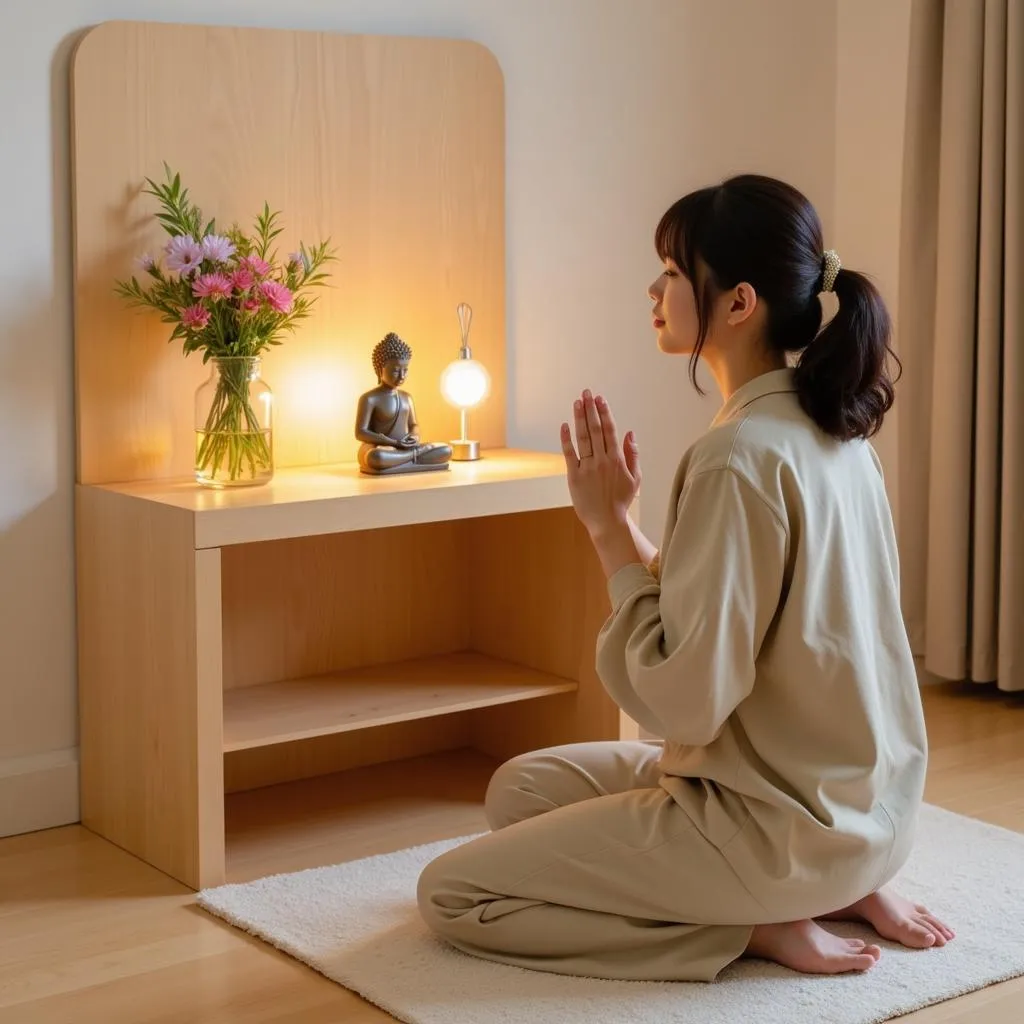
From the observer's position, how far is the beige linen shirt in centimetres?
189

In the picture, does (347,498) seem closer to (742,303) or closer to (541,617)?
(541,617)

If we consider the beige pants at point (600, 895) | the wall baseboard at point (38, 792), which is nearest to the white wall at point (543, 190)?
the wall baseboard at point (38, 792)

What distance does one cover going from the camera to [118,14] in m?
2.62

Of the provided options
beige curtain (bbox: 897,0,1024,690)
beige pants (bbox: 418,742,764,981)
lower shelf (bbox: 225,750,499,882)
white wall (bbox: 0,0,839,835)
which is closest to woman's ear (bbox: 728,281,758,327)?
beige pants (bbox: 418,742,764,981)

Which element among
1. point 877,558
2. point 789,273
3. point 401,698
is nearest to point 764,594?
point 877,558

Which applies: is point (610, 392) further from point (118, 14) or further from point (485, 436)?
point (118, 14)

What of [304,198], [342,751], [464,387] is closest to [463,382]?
[464,387]

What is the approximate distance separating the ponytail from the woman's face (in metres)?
0.15

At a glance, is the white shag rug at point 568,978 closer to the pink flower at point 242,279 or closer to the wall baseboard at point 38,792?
the wall baseboard at point 38,792

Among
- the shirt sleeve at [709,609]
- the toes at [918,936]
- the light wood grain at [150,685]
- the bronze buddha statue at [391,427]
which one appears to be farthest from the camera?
the bronze buddha statue at [391,427]

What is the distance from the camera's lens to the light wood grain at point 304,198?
261cm

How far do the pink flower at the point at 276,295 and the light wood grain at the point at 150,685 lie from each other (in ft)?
1.27

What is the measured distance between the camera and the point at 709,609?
6.12 ft

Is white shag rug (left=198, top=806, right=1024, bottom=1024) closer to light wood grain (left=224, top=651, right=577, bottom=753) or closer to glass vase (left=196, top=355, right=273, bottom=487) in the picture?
light wood grain (left=224, top=651, right=577, bottom=753)
